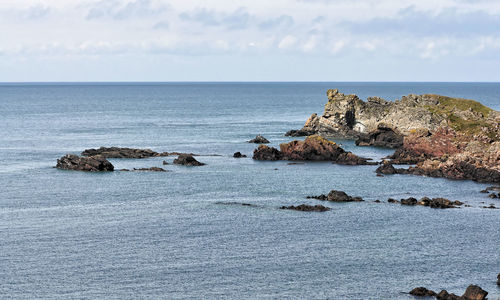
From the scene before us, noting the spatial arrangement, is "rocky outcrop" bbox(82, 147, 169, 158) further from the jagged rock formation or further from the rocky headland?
the rocky headland

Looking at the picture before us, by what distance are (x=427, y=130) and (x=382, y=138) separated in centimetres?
1702

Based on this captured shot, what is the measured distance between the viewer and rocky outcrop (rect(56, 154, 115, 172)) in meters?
103

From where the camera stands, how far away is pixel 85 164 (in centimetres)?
10425

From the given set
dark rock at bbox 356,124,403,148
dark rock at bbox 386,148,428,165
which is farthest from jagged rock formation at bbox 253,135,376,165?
dark rock at bbox 356,124,403,148

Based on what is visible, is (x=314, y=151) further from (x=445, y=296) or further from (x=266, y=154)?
(x=445, y=296)

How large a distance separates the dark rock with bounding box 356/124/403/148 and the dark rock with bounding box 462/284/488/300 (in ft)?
295

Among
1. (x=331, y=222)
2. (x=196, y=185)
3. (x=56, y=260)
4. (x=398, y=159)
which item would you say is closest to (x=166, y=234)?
(x=56, y=260)

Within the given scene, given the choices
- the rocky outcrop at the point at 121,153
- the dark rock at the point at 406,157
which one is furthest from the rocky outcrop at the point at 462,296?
the rocky outcrop at the point at 121,153

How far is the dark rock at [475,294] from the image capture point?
45.2 metres

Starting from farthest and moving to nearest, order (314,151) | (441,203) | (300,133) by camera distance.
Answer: (300,133), (314,151), (441,203)

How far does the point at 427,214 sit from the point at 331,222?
40.6 feet

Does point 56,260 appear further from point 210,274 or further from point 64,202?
point 64,202

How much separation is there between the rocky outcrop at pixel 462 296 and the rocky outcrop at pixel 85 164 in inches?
2609

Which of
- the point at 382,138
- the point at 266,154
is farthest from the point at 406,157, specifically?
the point at 266,154
